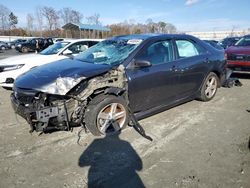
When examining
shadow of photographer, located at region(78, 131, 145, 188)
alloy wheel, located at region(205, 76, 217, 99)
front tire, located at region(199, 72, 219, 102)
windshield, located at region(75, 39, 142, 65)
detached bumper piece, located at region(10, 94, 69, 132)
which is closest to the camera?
shadow of photographer, located at region(78, 131, 145, 188)

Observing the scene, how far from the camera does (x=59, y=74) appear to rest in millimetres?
4586

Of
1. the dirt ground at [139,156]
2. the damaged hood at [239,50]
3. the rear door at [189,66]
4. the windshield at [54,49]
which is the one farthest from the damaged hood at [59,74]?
the damaged hood at [239,50]

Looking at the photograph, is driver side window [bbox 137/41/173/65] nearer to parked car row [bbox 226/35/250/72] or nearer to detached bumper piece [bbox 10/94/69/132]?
detached bumper piece [bbox 10/94/69/132]

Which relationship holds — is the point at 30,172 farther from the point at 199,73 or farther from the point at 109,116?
the point at 199,73

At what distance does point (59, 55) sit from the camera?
29.1 ft

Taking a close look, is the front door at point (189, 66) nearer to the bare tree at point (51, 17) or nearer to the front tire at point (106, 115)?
the front tire at point (106, 115)

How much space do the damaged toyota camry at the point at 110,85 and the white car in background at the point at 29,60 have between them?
2.70 meters

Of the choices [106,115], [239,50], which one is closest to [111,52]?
[106,115]

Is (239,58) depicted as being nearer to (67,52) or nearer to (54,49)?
(67,52)

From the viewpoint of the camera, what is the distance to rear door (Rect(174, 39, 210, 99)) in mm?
5711

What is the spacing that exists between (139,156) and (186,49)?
2990 millimetres

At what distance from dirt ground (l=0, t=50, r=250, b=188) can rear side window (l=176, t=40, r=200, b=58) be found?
135cm

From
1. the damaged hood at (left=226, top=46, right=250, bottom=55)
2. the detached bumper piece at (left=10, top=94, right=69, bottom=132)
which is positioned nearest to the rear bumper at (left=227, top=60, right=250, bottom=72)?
the damaged hood at (left=226, top=46, right=250, bottom=55)

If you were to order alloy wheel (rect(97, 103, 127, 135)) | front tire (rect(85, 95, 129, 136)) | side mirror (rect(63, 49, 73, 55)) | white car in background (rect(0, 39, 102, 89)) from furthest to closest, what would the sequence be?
1. side mirror (rect(63, 49, 73, 55))
2. white car in background (rect(0, 39, 102, 89))
3. alloy wheel (rect(97, 103, 127, 135))
4. front tire (rect(85, 95, 129, 136))
